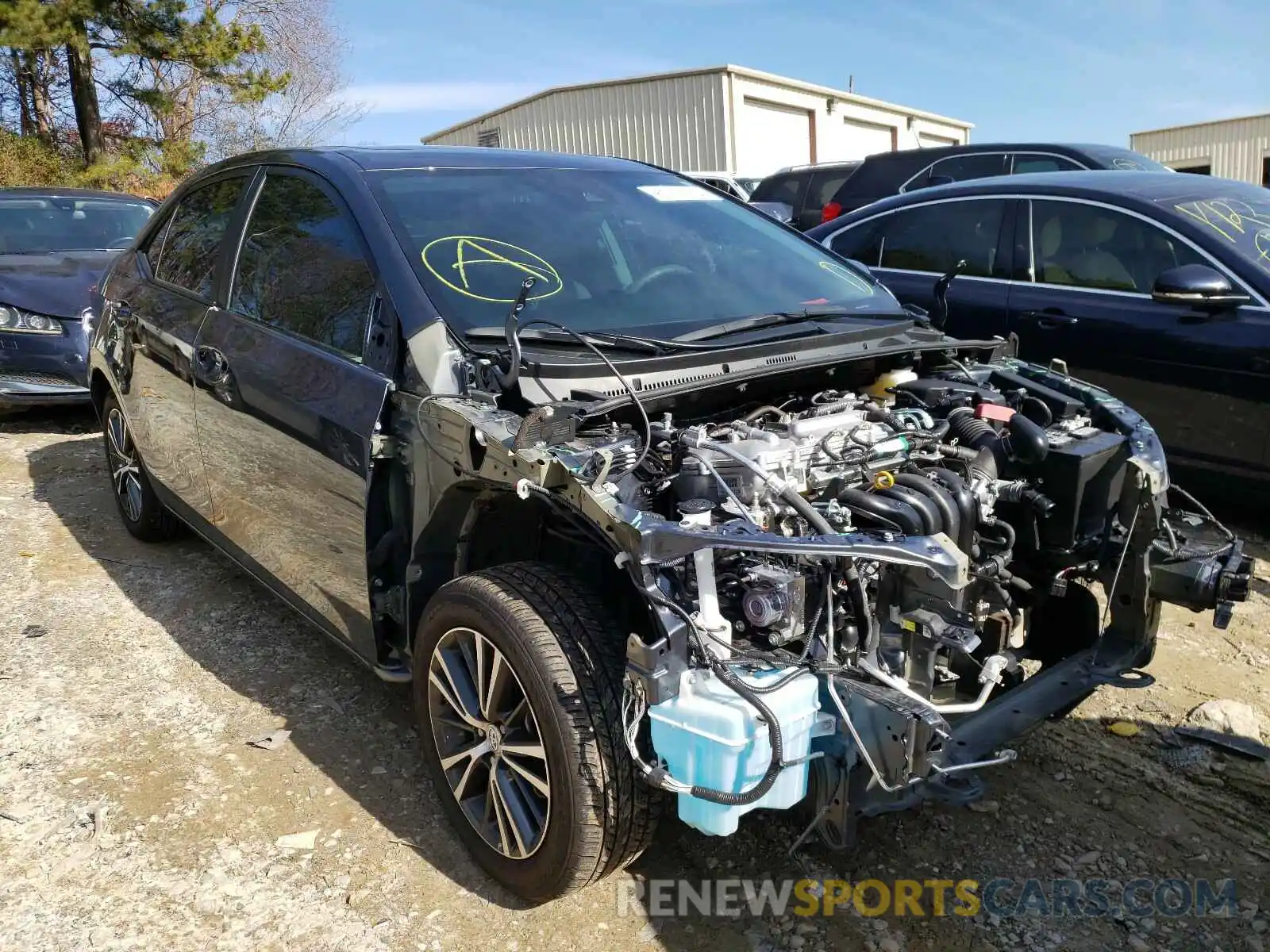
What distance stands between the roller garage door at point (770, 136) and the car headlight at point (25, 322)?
16.9 metres

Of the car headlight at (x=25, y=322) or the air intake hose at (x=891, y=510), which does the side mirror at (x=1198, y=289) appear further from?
the car headlight at (x=25, y=322)

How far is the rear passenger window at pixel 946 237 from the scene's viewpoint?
210 inches

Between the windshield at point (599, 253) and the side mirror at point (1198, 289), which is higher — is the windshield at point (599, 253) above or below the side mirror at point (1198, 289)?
above

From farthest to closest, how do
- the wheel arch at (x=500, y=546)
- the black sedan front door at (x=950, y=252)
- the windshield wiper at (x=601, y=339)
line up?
the black sedan front door at (x=950, y=252) < the windshield wiper at (x=601, y=339) < the wheel arch at (x=500, y=546)

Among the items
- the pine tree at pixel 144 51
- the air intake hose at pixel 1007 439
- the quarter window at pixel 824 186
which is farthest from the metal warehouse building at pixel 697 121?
the air intake hose at pixel 1007 439

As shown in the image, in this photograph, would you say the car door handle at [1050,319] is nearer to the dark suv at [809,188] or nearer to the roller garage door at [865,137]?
the dark suv at [809,188]

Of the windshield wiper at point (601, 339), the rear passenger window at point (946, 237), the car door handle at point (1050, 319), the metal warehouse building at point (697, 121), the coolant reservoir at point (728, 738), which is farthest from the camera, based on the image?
the metal warehouse building at point (697, 121)

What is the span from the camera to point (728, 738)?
196cm

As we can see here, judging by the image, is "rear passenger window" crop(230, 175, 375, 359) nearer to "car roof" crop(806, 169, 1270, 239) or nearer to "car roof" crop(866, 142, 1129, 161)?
"car roof" crop(806, 169, 1270, 239)

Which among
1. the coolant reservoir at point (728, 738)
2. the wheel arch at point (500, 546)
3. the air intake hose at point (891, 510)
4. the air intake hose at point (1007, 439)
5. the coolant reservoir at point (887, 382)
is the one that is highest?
the coolant reservoir at point (887, 382)

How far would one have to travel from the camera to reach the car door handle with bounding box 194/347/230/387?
11.4ft

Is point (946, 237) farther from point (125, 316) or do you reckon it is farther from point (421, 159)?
point (125, 316)

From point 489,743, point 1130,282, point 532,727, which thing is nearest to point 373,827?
point 489,743

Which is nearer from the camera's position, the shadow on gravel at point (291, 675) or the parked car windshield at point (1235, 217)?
the shadow on gravel at point (291, 675)
